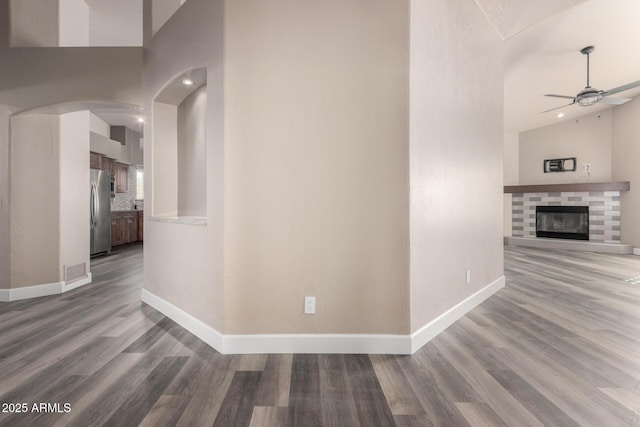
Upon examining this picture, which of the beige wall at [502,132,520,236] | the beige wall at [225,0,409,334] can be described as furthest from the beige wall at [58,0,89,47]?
the beige wall at [502,132,520,236]

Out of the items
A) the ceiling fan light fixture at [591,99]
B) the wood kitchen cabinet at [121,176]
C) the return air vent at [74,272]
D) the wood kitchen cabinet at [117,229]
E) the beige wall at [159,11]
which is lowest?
the return air vent at [74,272]

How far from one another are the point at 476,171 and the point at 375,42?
1811 millimetres

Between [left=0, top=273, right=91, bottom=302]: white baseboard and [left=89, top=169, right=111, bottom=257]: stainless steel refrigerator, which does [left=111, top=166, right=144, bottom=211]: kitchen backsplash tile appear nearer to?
[left=89, top=169, right=111, bottom=257]: stainless steel refrigerator

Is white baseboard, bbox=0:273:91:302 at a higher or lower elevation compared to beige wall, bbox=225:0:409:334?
lower

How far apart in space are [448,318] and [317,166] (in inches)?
67.9

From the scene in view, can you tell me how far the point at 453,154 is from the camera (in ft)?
9.29

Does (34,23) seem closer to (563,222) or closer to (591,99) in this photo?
(591,99)

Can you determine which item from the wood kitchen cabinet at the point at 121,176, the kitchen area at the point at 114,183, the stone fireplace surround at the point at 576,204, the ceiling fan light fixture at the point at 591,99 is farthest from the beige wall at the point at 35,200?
the stone fireplace surround at the point at 576,204

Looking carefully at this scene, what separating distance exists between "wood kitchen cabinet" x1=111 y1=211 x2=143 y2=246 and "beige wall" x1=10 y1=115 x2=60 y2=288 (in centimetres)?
385

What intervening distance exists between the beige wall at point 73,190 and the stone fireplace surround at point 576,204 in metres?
9.14

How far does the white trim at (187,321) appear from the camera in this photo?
2.29 m

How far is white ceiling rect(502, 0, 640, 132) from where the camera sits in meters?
3.60

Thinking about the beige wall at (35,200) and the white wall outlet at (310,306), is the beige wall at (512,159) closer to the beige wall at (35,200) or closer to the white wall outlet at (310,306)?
the white wall outlet at (310,306)

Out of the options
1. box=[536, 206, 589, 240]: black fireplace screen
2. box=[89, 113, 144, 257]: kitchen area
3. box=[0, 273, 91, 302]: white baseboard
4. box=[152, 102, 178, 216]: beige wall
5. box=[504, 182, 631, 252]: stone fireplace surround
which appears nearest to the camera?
box=[152, 102, 178, 216]: beige wall
